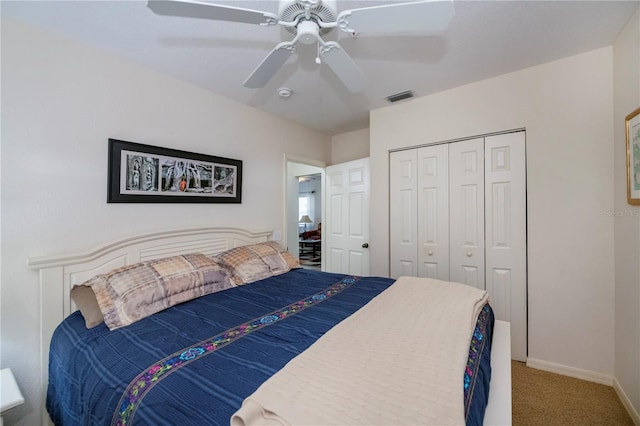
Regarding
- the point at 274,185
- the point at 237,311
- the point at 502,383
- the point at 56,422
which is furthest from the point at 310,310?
the point at 274,185

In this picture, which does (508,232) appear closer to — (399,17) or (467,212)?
(467,212)

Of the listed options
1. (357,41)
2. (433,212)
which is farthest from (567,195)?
(357,41)

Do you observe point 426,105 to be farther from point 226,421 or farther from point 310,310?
point 226,421

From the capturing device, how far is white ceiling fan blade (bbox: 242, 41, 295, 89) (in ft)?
4.49

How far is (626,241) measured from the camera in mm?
1818

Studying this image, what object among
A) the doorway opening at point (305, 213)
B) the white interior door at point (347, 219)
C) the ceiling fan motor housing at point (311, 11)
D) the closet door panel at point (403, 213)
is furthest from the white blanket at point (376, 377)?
the doorway opening at point (305, 213)

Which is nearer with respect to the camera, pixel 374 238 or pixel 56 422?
pixel 56 422

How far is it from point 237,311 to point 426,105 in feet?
8.56

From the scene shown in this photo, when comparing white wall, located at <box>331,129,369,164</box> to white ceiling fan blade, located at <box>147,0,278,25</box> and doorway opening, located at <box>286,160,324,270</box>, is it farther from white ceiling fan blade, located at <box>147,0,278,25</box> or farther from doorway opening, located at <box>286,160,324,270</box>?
white ceiling fan blade, located at <box>147,0,278,25</box>

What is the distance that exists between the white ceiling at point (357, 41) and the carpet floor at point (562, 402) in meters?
2.51

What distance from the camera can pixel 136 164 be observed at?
2.08 metres

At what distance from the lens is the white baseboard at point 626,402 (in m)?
1.67

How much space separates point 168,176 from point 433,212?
252 centimetres

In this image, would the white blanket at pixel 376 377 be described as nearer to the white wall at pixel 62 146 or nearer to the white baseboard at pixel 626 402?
the white baseboard at pixel 626 402
